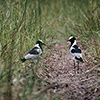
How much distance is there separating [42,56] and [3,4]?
1814 millimetres

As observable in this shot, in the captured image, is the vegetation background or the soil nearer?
the soil

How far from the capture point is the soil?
266 cm

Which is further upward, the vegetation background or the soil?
the vegetation background

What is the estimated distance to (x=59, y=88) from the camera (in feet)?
9.32

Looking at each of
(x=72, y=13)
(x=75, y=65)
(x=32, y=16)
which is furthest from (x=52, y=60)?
(x=72, y=13)

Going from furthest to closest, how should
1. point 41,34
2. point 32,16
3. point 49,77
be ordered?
point 32,16
point 41,34
point 49,77

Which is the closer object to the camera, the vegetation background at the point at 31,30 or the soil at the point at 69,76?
the soil at the point at 69,76

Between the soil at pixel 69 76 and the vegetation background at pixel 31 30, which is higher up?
the vegetation background at pixel 31 30

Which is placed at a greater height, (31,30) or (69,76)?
(31,30)

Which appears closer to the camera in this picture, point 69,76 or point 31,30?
point 69,76

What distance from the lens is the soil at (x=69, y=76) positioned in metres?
2.66

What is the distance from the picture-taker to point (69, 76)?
3.16 metres

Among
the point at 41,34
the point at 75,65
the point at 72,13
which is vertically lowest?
the point at 75,65

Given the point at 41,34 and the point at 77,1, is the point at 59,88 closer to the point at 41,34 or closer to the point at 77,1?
the point at 41,34
